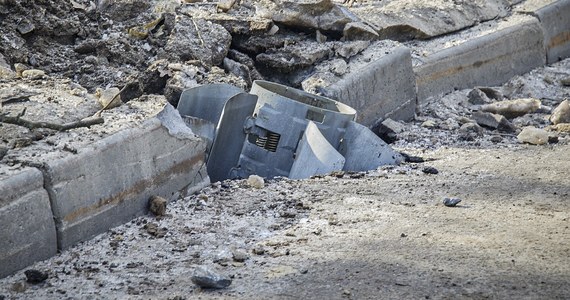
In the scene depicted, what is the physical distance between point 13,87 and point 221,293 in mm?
2135

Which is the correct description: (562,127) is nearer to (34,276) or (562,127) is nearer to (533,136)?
(533,136)

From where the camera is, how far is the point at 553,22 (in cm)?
949

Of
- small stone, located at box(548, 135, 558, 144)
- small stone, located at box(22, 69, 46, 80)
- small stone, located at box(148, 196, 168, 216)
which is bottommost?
small stone, located at box(548, 135, 558, 144)

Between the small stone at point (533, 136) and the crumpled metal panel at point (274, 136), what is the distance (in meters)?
1.23

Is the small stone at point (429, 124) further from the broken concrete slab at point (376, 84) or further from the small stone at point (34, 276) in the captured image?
the small stone at point (34, 276)

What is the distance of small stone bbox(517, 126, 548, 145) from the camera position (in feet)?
21.9

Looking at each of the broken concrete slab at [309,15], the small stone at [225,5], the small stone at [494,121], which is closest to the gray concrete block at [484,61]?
the small stone at [494,121]

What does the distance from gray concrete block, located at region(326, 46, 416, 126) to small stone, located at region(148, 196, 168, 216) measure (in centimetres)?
217

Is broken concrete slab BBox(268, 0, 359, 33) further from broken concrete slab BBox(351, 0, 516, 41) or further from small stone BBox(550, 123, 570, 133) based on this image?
small stone BBox(550, 123, 570, 133)


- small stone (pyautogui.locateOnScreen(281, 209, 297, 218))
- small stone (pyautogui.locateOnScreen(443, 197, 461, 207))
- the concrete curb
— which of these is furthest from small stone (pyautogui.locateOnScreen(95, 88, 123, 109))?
small stone (pyautogui.locateOnScreen(443, 197, 461, 207))

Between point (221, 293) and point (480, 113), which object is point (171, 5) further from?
point (221, 293)

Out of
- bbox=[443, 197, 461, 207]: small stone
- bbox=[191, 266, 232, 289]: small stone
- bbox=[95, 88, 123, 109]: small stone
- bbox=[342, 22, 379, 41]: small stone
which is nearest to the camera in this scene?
bbox=[191, 266, 232, 289]: small stone

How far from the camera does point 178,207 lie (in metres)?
4.98

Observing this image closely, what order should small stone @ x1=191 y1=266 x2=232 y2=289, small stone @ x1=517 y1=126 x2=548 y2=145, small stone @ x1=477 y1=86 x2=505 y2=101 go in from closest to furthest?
small stone @ x1=191 y1=266 x2=232 y2=289 < small stone @ x1=517 y1=126 x2=548 y2=145 < small stone @ x1=477 y1=86 x2=505 y2=101
